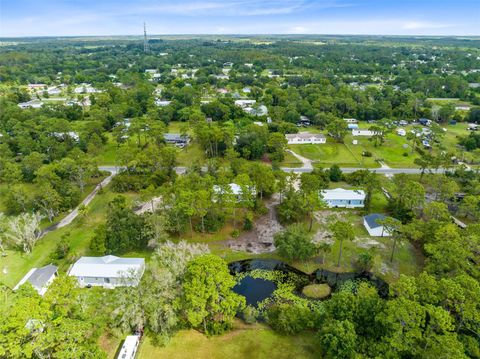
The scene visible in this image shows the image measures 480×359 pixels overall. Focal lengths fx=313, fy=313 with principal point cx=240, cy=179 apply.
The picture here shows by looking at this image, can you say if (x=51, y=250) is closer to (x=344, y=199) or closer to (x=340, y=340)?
(x=340, y=340)

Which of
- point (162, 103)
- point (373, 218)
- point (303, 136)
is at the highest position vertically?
point (162, 103)

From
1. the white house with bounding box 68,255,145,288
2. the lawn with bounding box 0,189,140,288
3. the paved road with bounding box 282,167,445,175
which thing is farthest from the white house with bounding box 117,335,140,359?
the paved road with bounding box 282,167,445,175

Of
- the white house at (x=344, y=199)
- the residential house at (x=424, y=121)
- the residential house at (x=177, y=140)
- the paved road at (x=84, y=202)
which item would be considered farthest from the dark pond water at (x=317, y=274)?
the residential house at (x=424, y=121)

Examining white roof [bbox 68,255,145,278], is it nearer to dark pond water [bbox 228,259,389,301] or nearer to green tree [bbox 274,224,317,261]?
dark pond water [bbox 228,259,389,301]

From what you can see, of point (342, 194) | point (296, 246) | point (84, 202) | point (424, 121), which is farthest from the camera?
A: point (424, 121)

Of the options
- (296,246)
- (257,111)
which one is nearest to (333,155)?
(257,111)

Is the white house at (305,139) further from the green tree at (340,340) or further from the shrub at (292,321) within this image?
the green tree at (340,340)

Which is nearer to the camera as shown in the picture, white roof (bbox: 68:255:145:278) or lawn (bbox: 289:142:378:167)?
white roof (bbox: 68:255:145:278)

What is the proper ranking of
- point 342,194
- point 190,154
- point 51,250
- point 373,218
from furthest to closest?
point 190,154, point 342,194, point 373,218, point 51,250
